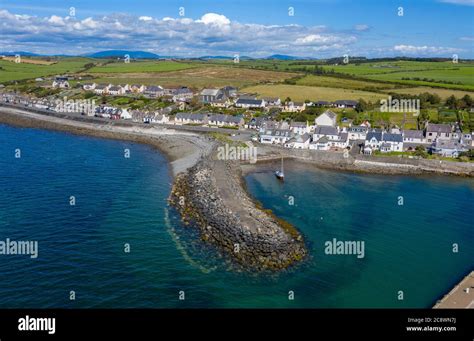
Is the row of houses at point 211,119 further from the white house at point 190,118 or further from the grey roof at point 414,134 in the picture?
the grey roof at point 414,134

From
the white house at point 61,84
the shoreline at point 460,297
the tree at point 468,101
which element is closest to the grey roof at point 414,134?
the tree at point 468,101

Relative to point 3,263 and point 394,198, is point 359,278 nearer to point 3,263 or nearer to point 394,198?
point 394,198

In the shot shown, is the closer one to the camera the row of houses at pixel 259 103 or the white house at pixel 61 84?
the row of houses at pixel 259 103

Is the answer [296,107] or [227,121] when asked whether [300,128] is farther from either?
[296,107]

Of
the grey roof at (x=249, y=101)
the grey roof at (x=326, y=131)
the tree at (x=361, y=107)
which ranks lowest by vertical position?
the grey roof at (x=326, y=131)

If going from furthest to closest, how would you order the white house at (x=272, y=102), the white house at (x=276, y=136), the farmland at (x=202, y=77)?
the farmland at (x=202, y=77), the white house at (x=272, y=102), the white house at (x=276, y=136)

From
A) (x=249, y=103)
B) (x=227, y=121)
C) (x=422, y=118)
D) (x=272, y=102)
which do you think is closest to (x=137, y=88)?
(x=249, y=103)
